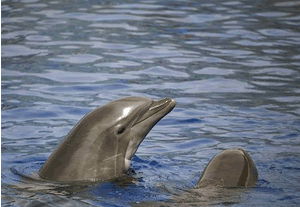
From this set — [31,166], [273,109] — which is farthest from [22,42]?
[31,166]

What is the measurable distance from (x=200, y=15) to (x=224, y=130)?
811 cm

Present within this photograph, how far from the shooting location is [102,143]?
5008 mm

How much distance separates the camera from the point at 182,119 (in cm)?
828

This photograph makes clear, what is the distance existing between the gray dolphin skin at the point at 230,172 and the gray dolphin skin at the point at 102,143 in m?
0.70

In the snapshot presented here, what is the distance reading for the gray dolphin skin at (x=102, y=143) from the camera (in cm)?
486

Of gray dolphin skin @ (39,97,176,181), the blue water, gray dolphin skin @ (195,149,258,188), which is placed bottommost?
the blue water

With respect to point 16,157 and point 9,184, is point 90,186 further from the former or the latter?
point 16,157

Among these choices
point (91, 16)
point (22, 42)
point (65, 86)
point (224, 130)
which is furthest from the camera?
point (91, 16)

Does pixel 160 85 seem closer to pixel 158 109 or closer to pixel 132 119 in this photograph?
pixel 158 109

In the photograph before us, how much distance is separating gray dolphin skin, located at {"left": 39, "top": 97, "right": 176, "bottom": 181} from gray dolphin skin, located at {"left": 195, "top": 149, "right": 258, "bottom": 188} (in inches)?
27.5

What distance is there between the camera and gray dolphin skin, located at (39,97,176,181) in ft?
16.0

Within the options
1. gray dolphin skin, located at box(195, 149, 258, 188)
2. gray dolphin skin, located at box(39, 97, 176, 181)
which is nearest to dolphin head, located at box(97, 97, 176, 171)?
gray dolphin skin, located at box(39, 97, 176, 181)

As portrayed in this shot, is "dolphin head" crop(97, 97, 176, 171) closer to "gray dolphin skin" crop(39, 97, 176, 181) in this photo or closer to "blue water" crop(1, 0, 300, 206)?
"gray dolphin skin" crop(39, 97, 176, 181)

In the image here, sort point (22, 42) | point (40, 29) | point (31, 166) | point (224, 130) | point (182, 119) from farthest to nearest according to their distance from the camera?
point (40, 29) → point (22, 42) → point (182, 119) → point (224, 130) → point (31, 166)
